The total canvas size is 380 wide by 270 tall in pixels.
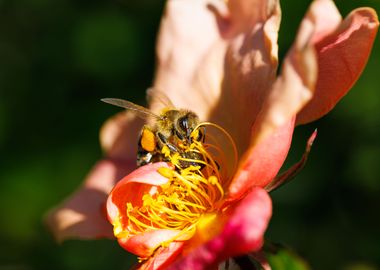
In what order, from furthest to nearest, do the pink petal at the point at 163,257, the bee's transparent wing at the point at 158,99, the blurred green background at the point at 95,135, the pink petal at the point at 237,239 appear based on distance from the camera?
1. the blurred green background at the point at 95,135
2. the bee's transparent wing at the point at 158,99
3. the pink petal at the point at 163,257
4. the pink petal at the point at 237,239

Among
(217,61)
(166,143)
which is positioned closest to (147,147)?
(166,143)

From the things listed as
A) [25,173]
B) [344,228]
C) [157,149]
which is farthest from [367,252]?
[25,173]

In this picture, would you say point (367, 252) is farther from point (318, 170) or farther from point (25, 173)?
point (25, 173)

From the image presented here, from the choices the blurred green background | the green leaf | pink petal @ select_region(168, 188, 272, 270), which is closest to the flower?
pink petal @ select_region(168, 188, 272, 270)

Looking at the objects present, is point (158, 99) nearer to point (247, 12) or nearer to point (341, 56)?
point (247, 12)

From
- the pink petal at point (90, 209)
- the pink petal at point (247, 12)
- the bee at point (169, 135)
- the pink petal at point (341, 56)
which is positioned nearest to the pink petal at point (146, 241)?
the bee at point (169, 135)

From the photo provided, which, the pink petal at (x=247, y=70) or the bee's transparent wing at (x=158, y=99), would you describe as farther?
the bee's transparent wing at (x=158, y=99)

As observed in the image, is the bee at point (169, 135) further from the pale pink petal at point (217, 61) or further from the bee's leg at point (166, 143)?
the pale pink petal at point (217, 61)

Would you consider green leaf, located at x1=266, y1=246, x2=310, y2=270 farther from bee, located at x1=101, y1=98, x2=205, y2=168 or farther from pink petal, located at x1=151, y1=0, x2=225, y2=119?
pink petal, located at x1=151, y1=0, x2=225, y2=119
